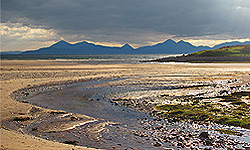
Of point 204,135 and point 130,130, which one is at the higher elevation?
point 204,135

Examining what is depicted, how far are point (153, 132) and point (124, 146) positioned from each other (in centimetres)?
246

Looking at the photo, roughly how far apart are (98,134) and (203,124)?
6683 millimetres

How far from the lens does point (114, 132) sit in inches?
484

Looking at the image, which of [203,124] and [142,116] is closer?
→ [203,124]

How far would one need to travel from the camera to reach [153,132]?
40.0 ft

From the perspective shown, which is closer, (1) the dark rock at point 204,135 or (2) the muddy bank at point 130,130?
(2) the muddy bank at point 130,130

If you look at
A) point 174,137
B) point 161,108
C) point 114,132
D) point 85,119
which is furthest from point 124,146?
point 161,108

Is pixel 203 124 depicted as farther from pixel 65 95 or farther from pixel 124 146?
pixel 65 95

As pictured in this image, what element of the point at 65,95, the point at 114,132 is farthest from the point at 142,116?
the point at 65,95

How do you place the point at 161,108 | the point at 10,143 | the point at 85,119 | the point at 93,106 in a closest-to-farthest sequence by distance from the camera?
the point at 10,143 < the point at 85,119 < the point at 161,108 < the point at 93,106

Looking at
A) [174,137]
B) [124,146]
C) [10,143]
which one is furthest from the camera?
[174,137]

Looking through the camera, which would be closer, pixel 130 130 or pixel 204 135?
pixel 204 135

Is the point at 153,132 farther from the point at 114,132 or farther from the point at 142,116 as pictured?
the point at 142,116

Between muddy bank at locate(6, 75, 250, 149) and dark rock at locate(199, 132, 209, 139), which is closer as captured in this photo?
muddy bank at locate(6, 75, 250, 149)
